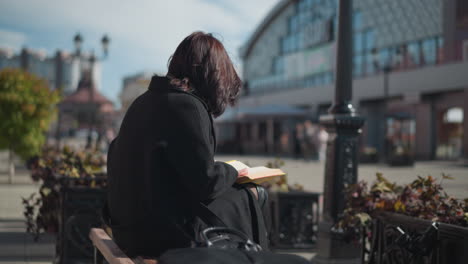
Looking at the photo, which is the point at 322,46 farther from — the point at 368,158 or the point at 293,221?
the point at 293,221

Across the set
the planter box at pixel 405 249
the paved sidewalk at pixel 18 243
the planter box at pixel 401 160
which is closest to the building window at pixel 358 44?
the planter box at pixel 401 160

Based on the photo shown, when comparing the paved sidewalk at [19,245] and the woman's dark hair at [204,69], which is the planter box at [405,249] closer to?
the woman's dark hair at [204,69]

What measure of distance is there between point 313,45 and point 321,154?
23.4 m

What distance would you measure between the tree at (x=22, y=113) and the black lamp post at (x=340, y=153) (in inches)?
435

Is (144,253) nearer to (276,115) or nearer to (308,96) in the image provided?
(276,115)

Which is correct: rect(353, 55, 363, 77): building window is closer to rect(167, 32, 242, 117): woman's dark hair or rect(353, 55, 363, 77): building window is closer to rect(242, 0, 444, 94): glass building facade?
rect(242, 0, 444, 94): glass building facade

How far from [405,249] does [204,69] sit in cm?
173

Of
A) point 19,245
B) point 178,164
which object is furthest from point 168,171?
point 19,245

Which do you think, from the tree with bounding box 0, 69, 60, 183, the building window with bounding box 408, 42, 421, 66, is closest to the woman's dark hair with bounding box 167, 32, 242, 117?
the tree with bounding box 0, 69, 60, 183

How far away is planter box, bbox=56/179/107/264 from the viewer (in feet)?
15.8

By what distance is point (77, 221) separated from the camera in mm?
4953

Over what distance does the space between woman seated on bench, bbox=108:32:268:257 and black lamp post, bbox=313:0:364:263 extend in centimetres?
289

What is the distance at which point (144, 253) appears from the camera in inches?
104

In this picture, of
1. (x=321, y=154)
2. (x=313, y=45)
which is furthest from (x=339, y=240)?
(x=313, y=45)
